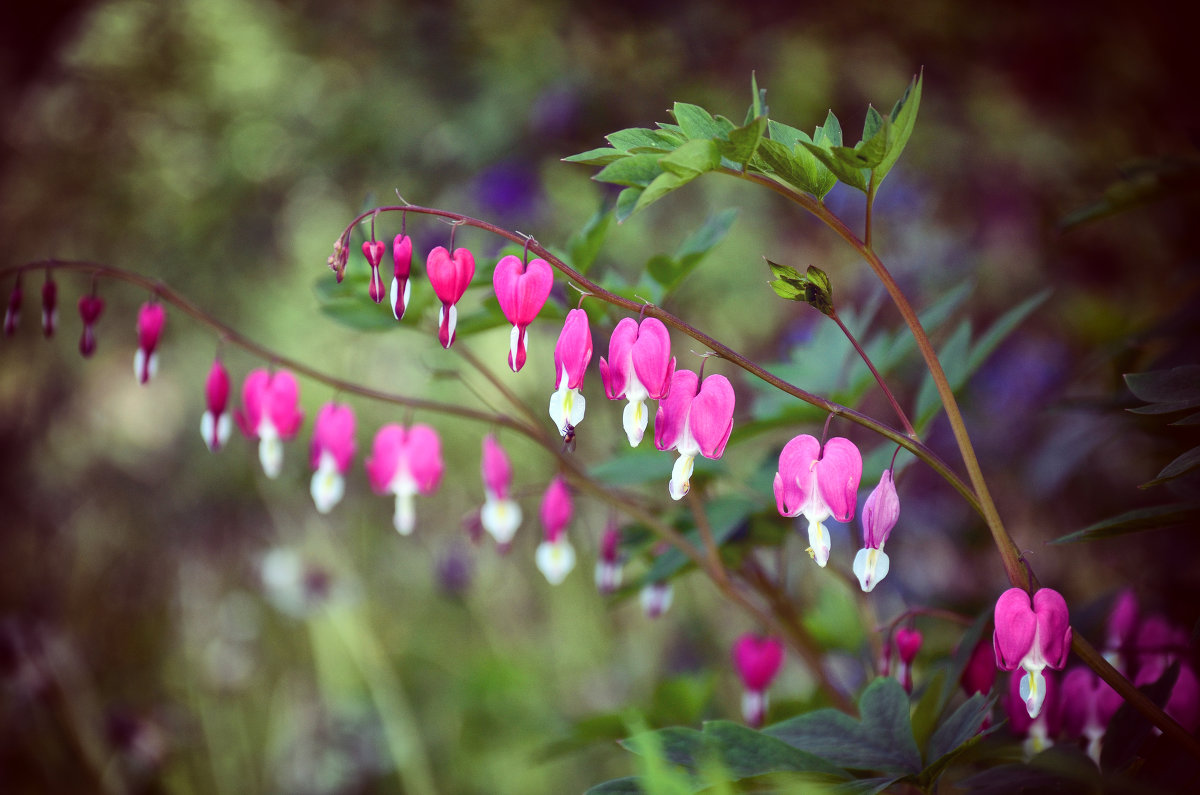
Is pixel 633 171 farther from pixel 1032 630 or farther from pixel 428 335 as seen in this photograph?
pixel 428 335

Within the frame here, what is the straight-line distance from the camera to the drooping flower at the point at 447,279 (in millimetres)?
691

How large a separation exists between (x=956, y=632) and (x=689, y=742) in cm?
121

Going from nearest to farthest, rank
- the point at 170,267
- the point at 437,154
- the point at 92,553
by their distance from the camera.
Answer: the point at 437,154, the point at 170,267, the point at 92,553

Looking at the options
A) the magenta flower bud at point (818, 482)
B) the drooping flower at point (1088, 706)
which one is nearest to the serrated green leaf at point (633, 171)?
the magenta flower bud at point (818, 482)

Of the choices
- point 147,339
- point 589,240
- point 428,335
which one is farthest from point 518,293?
point 428,335

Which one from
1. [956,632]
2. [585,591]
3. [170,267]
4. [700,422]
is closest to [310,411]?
[170,267]

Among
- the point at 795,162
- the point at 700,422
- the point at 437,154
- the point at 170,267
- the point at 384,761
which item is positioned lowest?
the point at 384,761

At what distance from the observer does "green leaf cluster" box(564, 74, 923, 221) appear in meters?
0.55

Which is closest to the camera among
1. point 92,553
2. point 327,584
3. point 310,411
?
point 327,584

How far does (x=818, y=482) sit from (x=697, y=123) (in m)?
0.31

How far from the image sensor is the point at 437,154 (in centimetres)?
241

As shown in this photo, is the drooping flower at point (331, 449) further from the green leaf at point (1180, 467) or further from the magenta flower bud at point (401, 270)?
the green leaf at point (1180, 467)

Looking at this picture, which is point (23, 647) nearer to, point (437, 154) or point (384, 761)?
point (384, 761)

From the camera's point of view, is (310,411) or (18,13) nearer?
(18,13)
